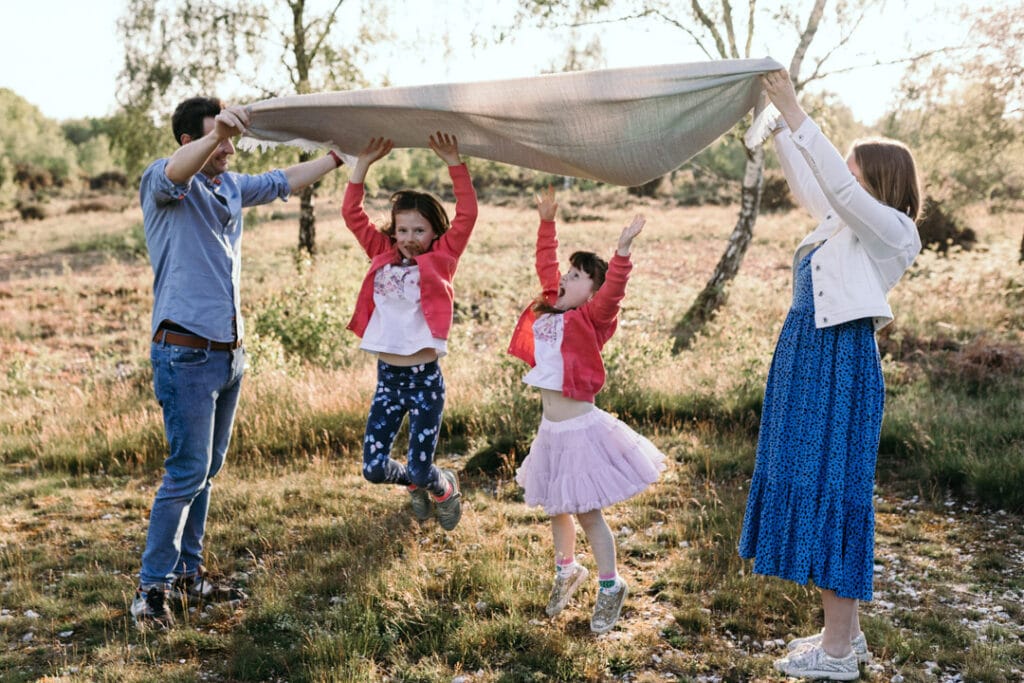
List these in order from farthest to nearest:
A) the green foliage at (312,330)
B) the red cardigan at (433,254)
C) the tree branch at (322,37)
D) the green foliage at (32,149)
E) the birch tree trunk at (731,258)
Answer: the green foliage at (32,149) < the tree branch at (322,37) < the birch tree trunk at (731,258) < the green foliage at (312,330) < the red cardigan at (433,254)

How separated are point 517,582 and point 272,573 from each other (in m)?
1.53

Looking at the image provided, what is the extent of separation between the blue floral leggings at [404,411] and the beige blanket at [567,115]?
1.35 m

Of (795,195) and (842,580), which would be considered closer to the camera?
(842,580)

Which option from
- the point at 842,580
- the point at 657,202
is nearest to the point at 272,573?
the point at 842,580

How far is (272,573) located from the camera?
16.7ft

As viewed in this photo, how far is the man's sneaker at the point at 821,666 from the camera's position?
3.89 m

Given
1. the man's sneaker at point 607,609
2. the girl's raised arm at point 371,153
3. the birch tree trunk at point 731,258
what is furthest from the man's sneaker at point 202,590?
the birch tree trunk at point 731,258

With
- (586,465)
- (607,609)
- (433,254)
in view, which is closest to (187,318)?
(433,254)

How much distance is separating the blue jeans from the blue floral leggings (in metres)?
0.82

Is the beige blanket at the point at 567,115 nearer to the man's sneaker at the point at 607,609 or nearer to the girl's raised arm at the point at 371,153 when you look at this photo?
the girl's raised arm at the point at 371,153

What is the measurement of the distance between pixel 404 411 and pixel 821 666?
259cm

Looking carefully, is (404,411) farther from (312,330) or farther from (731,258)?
(731,258)

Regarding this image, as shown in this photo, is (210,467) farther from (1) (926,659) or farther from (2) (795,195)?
(1) (926,659)

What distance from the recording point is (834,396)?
3.86 meters
